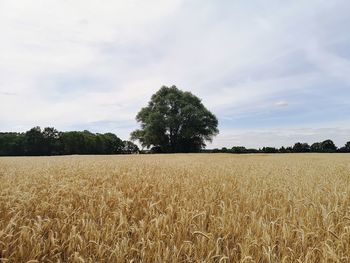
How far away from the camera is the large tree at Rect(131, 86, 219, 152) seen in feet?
186

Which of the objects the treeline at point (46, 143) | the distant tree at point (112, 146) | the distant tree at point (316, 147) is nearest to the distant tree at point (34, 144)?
the treeline at point (46, 143)

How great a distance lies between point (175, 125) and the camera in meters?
57.8

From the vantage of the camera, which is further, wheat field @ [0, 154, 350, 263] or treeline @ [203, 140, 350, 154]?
treeline @ [203, 140, 350, 154]

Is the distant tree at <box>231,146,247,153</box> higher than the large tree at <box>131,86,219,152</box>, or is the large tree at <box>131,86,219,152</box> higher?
the large tree at <box>131,86,219,152</box>

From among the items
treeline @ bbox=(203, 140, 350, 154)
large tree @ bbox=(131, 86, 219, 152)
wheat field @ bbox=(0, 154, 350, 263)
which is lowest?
wheat field @ bbox=(0, 154, 350, 263)

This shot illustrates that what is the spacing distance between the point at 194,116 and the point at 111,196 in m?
52.4

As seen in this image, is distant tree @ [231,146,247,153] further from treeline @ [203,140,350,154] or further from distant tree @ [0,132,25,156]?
distant tree @ [0,132,25,156]

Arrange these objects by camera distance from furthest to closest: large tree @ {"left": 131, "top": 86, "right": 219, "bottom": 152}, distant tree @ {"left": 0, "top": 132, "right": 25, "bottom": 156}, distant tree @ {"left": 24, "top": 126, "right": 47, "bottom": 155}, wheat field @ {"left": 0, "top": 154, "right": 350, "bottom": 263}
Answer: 1. distant tree @ {"left": 0, "top": 132, "right": 25, "bottom": 156}
2. distant tree @ {"left": 24, "top": 126, "right": 47, "bottom": 155}
3. large tree @ {"left": 131, "top": 86, "right": 219, "bottom": 152}
4. wheat field @ {"left": 0, "top": 154, "right": 350, "bottom": 263}

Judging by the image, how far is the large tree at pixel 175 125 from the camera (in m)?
56.8

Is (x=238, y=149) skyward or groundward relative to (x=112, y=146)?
groundward

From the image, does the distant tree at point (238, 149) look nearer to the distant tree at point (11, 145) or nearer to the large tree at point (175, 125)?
the large tree at point (175, 125)

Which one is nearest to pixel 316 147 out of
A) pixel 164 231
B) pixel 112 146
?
pixel 112 146

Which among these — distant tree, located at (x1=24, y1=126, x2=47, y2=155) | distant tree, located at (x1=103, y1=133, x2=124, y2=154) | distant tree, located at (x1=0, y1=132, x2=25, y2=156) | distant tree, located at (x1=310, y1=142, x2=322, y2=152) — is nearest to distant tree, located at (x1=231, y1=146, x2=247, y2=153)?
distant tree, located at (x1=310, y1=142, x2=322, y2=152)

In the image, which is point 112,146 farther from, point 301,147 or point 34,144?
point 301,147
